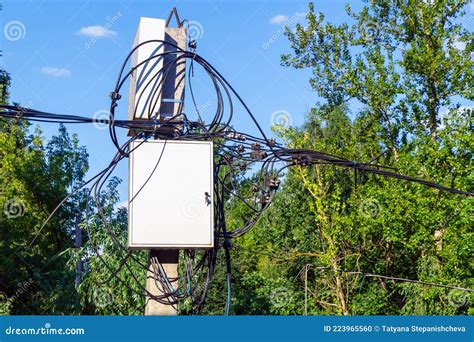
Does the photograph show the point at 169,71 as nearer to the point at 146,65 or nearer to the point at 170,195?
the point at 146,65

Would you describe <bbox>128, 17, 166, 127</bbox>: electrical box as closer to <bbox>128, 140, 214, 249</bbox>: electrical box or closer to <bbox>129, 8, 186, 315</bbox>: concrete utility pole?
<bbox>129, 8, 186, 315</bbox>: concrete utility pole

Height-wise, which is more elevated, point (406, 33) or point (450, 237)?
point (406, 33)

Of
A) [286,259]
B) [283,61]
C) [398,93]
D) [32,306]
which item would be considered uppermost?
[283,61]

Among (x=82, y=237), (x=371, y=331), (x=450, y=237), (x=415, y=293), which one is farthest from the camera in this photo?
(x=82, y=237)

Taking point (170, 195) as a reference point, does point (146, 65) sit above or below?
above

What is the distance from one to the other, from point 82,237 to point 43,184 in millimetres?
1863

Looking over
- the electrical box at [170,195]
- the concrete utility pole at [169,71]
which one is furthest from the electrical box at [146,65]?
the electrical box at [170,195]

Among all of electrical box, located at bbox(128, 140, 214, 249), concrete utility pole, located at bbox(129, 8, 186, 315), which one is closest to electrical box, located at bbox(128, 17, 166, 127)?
concrete utility pole, located at bbox(129, 8, 186, 315)

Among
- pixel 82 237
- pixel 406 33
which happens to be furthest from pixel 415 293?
pixel 82 237

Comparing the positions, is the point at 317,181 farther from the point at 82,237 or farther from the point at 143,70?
the point at 143,70

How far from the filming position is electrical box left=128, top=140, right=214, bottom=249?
194 inches

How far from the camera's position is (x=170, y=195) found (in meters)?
5.00

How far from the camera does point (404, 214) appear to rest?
616 inches

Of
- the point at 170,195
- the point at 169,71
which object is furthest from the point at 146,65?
the point at 170,195
